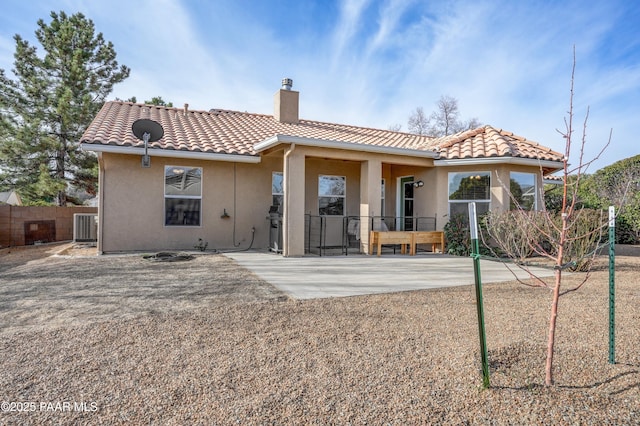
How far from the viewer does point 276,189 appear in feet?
35.6

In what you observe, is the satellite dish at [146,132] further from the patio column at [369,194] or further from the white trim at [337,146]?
the patio column at [369,194]

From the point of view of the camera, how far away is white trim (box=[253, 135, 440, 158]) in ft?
28.2

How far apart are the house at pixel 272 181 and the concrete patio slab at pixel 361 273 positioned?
3.35ft

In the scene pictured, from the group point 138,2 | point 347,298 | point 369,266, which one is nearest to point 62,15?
point 138,2

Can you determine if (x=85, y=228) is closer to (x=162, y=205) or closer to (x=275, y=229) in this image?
(x=162, y=205)

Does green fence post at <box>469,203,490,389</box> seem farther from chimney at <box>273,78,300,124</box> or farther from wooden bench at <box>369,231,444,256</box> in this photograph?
chimney at <box>273,78,300,124</box>

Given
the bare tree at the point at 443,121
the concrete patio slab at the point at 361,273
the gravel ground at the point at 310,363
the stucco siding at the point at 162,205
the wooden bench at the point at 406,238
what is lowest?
the gravel ground at the point at 310,363

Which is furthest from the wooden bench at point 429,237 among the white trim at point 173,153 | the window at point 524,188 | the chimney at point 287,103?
the chimney at point 287,103

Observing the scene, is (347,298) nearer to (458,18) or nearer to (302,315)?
(302,315)

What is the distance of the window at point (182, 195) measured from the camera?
31.9 feet

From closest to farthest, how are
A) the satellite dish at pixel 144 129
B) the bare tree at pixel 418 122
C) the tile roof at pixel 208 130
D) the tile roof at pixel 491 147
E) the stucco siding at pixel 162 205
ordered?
the satellite dish at pixel 144 129 → the stucco siding at pixel 162 205 → the tile roof at pixel 208 130 → the tile roof at pixel 491 147 → the bare tree at pixel 418 122

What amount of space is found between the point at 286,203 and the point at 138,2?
5734mm

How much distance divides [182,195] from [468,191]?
770cm

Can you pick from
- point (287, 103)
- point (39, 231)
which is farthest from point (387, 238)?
point (39, 231)
